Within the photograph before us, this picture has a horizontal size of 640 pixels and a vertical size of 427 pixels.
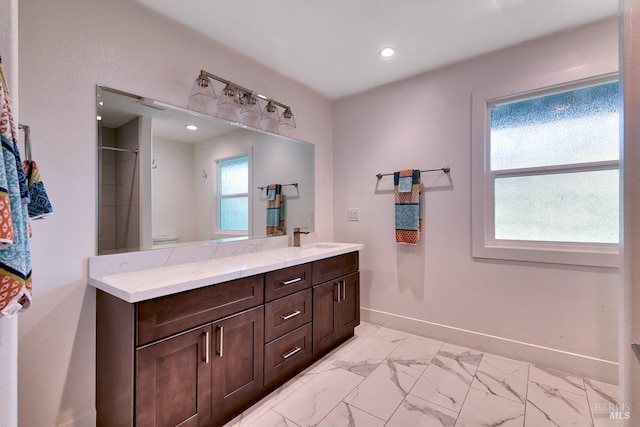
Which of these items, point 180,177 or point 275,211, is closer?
point 180,177

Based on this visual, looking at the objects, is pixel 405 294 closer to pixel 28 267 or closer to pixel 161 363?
pixel 161 363

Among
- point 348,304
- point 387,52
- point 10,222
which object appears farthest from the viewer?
point 348,304

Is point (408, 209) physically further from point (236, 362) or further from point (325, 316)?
point (236, 362)

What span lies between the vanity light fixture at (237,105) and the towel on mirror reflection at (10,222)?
1221 mm

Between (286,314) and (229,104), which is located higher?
(229,104)

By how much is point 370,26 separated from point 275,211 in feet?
5.16

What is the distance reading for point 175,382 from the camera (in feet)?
4.32

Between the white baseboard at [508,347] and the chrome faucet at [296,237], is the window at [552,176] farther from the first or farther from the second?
the chrome faucet at [296,237]

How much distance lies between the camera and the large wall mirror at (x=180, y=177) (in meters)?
1.58

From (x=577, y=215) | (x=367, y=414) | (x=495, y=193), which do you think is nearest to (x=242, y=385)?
(x=367, y=414)

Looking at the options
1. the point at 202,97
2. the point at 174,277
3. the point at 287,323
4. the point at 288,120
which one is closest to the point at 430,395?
the point at 287,323

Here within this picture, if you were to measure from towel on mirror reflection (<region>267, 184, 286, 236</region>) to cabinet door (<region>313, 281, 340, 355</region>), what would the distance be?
26.9 inches

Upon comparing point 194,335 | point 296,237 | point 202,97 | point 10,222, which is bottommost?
point 194,335

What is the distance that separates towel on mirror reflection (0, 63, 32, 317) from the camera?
69 cm
